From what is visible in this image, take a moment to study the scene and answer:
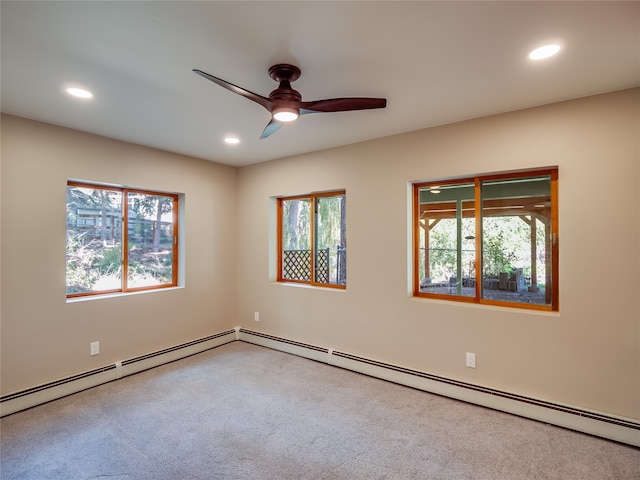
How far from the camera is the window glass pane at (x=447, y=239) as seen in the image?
9.97 feet

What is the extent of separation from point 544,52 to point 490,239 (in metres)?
1.53

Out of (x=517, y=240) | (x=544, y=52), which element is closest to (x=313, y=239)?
(x=517, y=240)

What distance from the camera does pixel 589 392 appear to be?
239cm

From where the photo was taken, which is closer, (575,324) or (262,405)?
(575,324)

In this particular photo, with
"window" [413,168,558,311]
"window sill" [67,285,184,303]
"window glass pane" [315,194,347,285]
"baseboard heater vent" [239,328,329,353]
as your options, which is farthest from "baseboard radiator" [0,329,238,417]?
"window" [413,168,558,311]

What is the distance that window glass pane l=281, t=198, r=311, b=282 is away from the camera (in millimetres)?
4211

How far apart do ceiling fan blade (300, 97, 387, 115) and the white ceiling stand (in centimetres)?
19

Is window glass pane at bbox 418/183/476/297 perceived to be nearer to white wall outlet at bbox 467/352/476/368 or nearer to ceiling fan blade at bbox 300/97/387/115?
white wall outlet at bbox 467/352/476/368

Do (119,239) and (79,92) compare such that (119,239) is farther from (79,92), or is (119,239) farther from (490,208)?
(490,208)

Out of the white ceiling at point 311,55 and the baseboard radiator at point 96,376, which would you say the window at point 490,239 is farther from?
the baseboard radiator at point 96,376

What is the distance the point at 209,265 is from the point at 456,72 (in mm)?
3525

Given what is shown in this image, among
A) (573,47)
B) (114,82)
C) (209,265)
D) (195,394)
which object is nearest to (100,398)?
(195,394)

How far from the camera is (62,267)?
299 centimetres

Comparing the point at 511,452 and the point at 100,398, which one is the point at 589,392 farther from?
the point at 100,398
